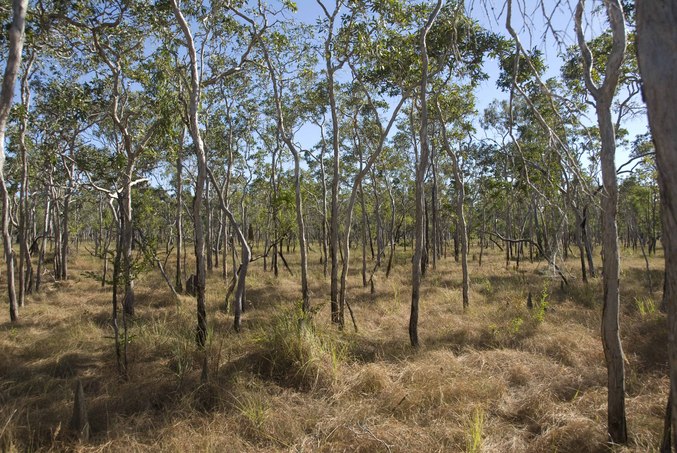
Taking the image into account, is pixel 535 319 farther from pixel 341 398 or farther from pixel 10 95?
pixel 10 95

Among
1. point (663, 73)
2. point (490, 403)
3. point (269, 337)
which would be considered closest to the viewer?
point (663, 73)

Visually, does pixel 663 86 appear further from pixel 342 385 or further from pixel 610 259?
pixel 342 385

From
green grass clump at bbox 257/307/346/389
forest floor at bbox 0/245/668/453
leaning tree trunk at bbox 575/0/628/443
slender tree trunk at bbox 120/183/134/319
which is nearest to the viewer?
leaning tree trunk at bbox 575/0/628/443

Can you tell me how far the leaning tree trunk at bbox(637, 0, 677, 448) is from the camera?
150cm

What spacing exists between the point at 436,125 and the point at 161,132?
10.9m

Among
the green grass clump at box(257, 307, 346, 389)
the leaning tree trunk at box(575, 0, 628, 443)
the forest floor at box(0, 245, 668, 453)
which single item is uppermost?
the leaning tree trunk at box(575, 0, 628, 443)

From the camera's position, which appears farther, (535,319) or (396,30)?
(535,319)

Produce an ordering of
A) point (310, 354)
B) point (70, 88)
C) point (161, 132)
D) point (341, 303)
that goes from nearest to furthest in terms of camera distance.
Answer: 1. point (310, 354)
2. point (161, 132)
3. point (341, 303)
4. point (70, 88)

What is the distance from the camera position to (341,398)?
15.5 feet

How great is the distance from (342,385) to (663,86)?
4499 mm

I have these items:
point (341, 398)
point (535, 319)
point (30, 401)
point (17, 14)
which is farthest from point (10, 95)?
point (535, 319)

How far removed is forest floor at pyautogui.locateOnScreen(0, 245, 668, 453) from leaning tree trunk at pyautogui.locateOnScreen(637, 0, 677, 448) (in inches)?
114

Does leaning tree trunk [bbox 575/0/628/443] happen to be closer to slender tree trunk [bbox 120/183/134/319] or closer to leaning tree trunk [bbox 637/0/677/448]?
leaning tree trunk [bbox 637/0/677/448]

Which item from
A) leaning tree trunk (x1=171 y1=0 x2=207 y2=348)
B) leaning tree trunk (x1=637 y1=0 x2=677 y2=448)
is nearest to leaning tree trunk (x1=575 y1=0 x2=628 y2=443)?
leaning tree trunk (x1=637 y1=0 x2=677 y2=448)
